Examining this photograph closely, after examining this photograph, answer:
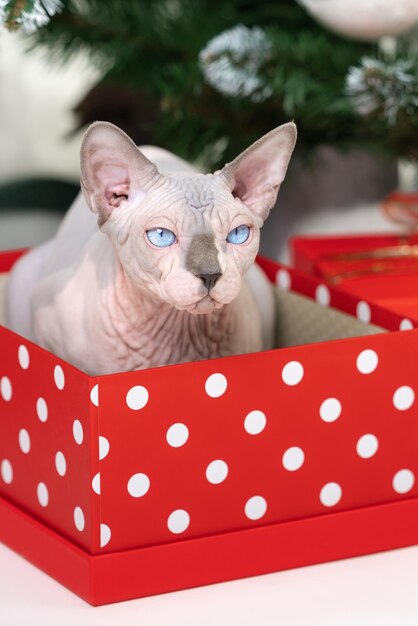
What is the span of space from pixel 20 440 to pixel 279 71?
43 centimetres

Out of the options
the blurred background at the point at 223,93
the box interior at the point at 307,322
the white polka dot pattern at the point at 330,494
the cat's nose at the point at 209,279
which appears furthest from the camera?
the blurred background at the point at 223,93

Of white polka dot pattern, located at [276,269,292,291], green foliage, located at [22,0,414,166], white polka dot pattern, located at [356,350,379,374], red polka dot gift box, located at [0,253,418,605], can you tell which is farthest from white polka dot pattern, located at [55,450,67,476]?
green foliage, located at [22,0,414,166]

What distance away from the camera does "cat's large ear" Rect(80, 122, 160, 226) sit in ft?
2.17

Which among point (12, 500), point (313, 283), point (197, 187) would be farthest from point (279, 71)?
point (12, 500)

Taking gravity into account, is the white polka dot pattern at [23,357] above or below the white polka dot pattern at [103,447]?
above

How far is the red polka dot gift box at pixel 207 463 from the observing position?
0.67 m

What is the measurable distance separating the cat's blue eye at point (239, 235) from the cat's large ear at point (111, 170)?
0.06 meters

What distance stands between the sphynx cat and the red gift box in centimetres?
17

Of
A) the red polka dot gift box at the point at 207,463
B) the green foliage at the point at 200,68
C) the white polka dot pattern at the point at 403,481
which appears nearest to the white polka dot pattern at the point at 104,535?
the red polka dot gift box at the point at 207,463

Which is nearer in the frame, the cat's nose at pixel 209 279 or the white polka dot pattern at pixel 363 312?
the cat's nose at pixel 209 279

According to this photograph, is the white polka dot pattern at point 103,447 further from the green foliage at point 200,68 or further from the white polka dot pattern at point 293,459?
the green foliage at point 200,68

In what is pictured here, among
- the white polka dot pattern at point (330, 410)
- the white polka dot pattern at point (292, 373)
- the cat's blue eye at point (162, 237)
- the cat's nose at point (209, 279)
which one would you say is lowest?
the white polka dot pattern at point (330, 410)

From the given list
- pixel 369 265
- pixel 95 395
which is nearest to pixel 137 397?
pixel 95 395

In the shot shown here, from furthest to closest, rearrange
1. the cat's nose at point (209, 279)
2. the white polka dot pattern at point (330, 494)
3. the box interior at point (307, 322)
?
the box interior at point (307, 322) → the white polka dot pattern at point (330, 494) → the cat's nose at point (209, 279)
